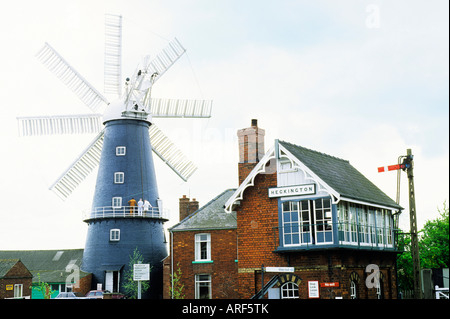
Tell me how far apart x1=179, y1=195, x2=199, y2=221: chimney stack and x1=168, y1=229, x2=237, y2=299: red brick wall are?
434 centimetres

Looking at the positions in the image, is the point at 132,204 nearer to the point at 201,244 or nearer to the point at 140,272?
the point at 201,244

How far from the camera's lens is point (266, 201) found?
25.5m

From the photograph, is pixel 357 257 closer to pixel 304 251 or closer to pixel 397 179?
pixel 304 251

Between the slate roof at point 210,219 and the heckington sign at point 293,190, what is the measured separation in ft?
31.3

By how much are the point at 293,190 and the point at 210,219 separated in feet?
38.0

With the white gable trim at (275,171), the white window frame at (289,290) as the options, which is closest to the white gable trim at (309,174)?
the white gable trim at (275,171)

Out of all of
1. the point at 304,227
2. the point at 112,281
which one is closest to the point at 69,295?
the point at 112,281

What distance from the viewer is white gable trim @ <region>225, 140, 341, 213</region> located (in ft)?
77.8

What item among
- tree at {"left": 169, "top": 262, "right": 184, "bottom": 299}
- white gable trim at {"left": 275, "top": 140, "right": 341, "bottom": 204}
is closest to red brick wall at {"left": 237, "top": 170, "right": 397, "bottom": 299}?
white gable trim at {"left": 275, "top": 140, "right": 341, "bottom": 204}

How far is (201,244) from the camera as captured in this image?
34.9 meters

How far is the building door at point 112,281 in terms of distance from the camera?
1601 inches

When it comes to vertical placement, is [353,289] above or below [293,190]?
below
